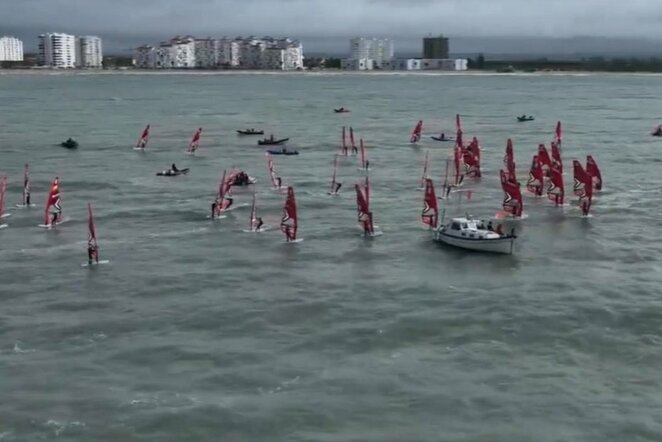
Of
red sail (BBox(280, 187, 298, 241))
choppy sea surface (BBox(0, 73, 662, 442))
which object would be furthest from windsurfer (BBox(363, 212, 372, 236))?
red sail (BBox(280, 187, 298, 241))

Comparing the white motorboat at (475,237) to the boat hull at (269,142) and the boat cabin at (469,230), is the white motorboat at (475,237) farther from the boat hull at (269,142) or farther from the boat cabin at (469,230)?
the boat hull at (269,142)

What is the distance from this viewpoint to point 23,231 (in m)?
51.7

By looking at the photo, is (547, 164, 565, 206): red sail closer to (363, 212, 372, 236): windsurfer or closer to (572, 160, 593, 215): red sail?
(572, 160, 593, 215): red sail

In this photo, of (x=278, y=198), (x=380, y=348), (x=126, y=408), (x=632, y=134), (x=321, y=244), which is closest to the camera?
(x=126, y=408)

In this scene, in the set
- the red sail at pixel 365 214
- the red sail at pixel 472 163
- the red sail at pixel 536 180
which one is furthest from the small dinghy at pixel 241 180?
the red sail at pixel 536 180

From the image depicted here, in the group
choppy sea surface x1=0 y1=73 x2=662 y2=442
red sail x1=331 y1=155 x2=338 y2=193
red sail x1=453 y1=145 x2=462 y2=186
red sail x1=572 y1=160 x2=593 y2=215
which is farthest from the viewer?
red sail x1=453 y1=145 x2=462 y2=186

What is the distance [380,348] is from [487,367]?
3647 mm

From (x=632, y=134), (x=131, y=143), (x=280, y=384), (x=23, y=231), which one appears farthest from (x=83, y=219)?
(x=632, y=134)

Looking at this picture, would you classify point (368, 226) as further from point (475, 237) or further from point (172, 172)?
point (172, 172)

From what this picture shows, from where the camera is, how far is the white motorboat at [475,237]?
153 feet

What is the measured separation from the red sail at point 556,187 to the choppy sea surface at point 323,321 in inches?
53.7

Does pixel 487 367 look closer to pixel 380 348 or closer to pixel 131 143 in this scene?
pixel 380 348

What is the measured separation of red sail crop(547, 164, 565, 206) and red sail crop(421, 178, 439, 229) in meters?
8.94

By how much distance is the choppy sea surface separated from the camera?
28.8m
